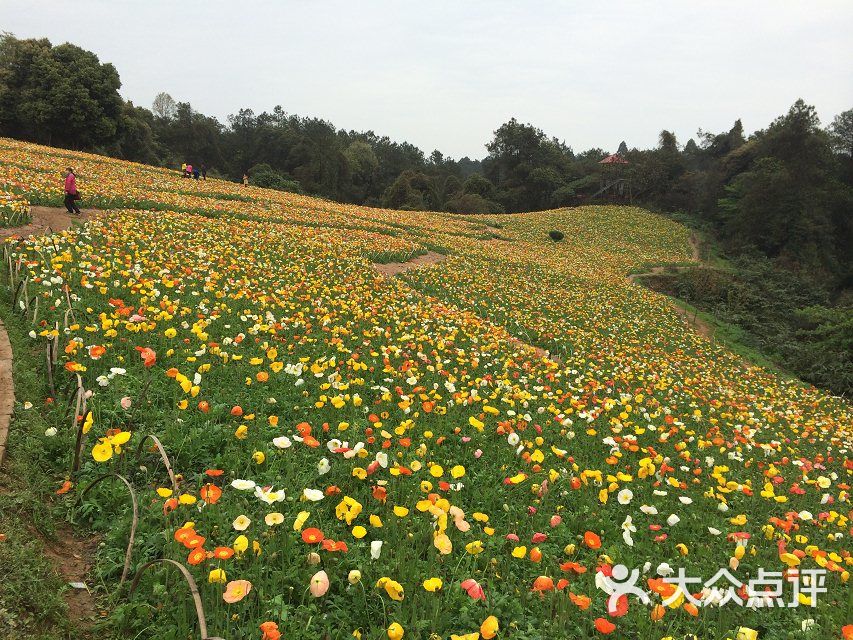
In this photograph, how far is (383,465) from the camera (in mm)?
3479

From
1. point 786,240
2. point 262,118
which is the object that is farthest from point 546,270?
point 262,118

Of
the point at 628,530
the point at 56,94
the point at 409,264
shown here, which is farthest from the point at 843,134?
the point at 56,94

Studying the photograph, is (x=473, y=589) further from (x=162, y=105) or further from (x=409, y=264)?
(x=162, y=105)

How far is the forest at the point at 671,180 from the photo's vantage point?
23.6 meters

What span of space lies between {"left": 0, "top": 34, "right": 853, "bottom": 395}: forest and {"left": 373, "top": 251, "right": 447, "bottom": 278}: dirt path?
13326mm

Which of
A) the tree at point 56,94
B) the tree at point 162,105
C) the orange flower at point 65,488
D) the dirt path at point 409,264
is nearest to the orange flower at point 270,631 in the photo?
the orange flower at point 65,488

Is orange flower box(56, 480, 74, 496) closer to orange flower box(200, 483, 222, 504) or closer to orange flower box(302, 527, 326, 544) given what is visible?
orange flower box(200, 483, 222, 504)

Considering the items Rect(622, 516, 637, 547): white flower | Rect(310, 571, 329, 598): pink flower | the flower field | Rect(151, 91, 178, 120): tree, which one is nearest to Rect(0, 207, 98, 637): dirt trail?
the flower field

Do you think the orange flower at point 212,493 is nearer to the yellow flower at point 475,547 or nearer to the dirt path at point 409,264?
the yellow flower at point 475,547

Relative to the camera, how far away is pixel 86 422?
10.2ft

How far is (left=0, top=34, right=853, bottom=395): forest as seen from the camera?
2362cm

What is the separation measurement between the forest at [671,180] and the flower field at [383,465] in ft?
44.9

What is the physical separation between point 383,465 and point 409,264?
14484 millimetres

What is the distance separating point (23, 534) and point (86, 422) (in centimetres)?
70
